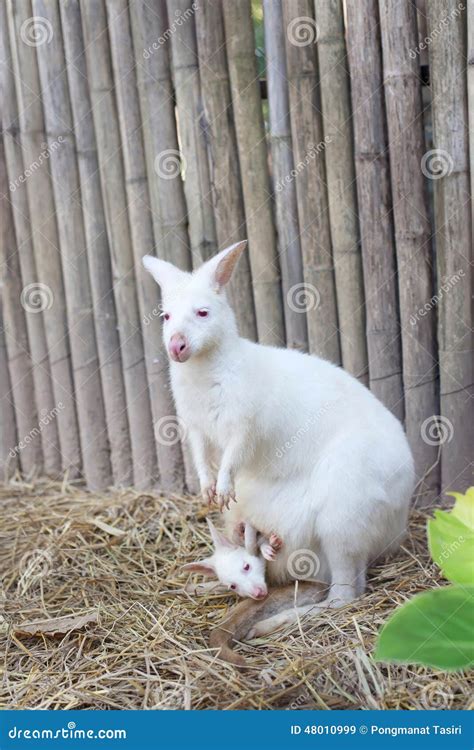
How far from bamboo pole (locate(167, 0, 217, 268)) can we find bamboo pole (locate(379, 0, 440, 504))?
953mm

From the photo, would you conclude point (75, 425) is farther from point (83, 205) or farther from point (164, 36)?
point (164, 36)

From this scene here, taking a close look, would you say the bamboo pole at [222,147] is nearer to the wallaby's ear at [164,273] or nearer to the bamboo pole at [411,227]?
the bamboo pole at [411,227]

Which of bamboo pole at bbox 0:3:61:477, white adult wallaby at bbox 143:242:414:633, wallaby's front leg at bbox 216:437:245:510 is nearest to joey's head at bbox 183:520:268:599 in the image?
white adult wallaby at bbox 143:242:414:633

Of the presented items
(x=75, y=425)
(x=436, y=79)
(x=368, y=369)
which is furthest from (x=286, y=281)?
(x=75, y=425)

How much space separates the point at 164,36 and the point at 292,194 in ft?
3.36

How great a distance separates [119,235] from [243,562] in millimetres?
2041

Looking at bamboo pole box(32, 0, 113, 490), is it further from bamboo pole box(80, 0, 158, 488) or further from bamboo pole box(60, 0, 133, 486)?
bamboo pole box(80, 0, 158, 488)

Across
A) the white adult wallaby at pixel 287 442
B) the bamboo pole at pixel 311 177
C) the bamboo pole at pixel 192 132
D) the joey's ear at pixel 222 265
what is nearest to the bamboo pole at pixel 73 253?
the bamboo pole at pixel 192 132

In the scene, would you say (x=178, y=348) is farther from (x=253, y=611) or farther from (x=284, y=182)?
(x=284, y=182)

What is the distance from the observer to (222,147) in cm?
456

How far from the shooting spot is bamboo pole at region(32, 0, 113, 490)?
483 centimetres

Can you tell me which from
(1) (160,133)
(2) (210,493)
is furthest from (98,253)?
(2) (210,493)

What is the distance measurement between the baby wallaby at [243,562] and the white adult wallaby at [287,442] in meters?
0.06

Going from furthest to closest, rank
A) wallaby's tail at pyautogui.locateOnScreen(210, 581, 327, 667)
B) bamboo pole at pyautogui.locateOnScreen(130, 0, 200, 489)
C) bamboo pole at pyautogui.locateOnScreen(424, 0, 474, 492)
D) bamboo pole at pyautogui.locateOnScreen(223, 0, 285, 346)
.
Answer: bamboo pole at pyautogui.locateOnScreen(130, 0, 200, 489) < bamboo pole at pyautogui.locateOnScreen(223, 0, 285, 346) < bamboo pole at pyautogui.locateOnScreen(424, 0, 474, 492) < wallaby's tail at pyautogui.locateOnScreen(210, 581, 327, 667)
